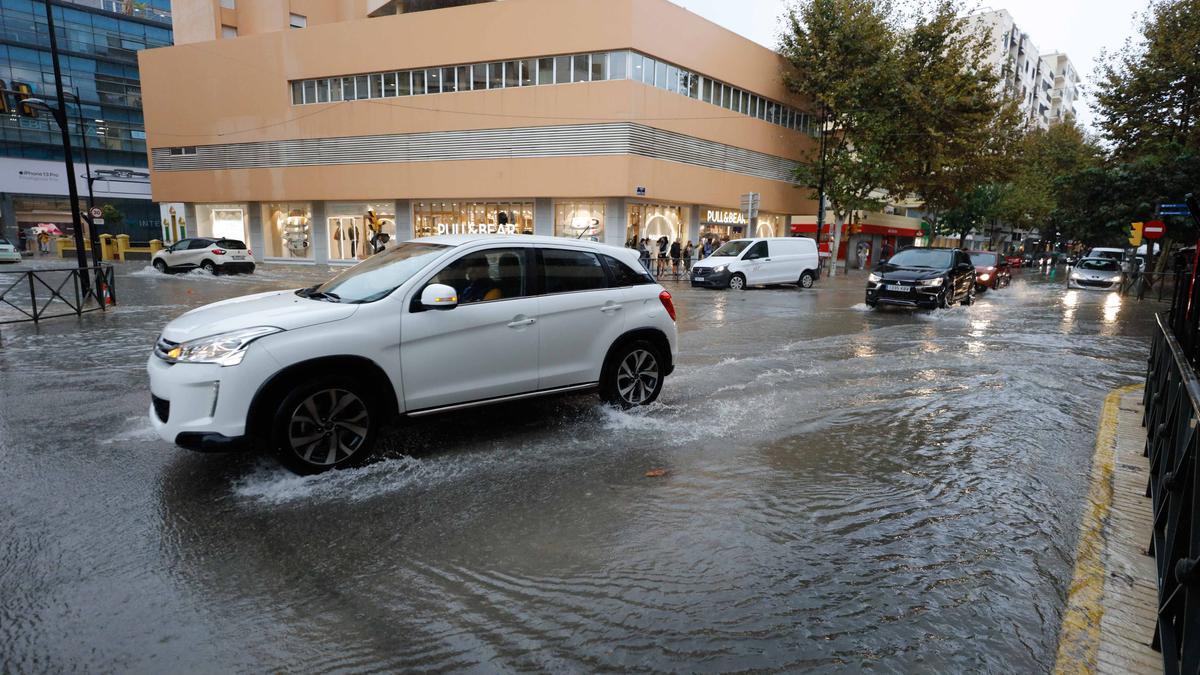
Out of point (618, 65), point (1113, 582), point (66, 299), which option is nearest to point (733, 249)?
point (618, 65)

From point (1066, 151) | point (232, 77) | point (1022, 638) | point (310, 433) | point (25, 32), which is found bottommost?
point (1022, 638)

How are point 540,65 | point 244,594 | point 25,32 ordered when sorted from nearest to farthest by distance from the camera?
point 244,594 → point 540,65 → point 25,32

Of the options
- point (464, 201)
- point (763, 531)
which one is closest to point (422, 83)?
point (464, 201)

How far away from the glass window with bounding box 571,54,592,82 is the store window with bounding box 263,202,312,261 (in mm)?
17107

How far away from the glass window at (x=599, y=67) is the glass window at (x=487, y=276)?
84.5ft

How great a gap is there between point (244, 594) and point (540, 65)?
30.2 metres

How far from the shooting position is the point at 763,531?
4055 mm

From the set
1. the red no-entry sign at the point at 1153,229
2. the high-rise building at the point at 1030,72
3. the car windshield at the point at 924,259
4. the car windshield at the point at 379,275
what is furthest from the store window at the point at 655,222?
the high-rise building at the point at 1030,72

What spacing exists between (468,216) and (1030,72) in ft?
274

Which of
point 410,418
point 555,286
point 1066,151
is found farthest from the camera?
point 1066,151

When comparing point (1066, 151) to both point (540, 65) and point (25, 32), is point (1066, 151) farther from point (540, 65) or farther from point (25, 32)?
point (25, 32)

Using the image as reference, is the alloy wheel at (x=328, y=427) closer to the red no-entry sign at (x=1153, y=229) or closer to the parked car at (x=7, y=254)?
the red no-entry sign at (x=1153, y=229)

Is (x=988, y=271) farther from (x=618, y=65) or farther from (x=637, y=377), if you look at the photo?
(x=637, y=377)

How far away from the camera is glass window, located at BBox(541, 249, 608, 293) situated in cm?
580
